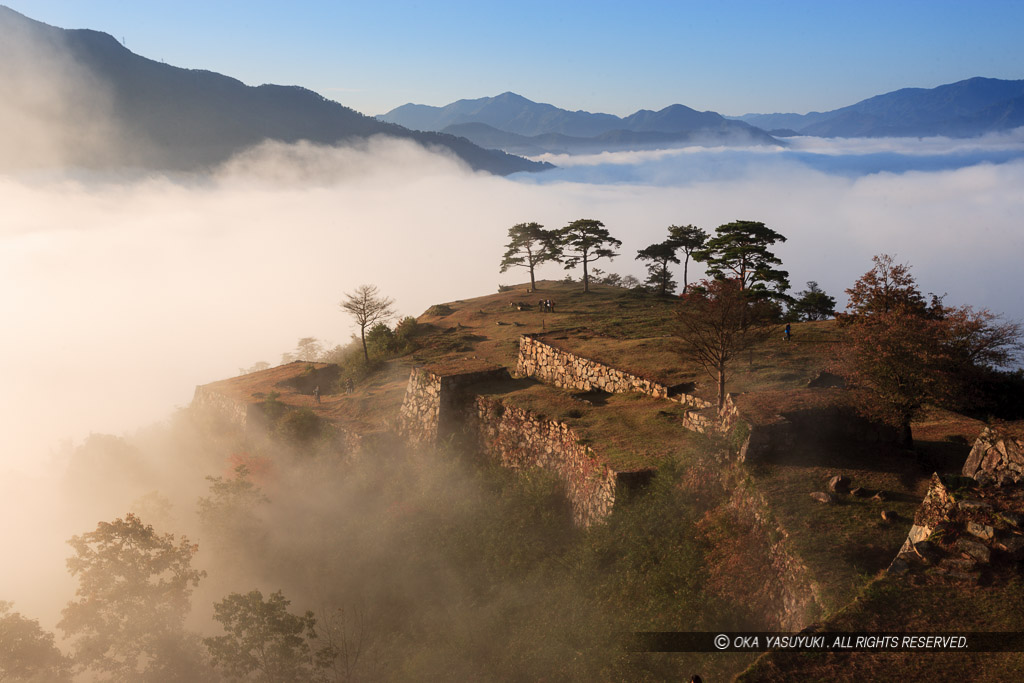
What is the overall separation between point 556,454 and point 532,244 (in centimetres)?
4184

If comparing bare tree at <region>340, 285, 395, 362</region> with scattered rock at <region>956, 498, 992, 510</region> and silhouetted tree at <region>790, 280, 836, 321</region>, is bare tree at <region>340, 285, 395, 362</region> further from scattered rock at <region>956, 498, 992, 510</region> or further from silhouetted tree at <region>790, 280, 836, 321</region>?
scattered rock at <region>956, 498, 992, 510</region>

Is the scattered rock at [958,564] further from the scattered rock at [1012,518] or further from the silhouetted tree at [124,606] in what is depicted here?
the silhouetted tree at [124,606]

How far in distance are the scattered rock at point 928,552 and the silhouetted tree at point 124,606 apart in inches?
1030

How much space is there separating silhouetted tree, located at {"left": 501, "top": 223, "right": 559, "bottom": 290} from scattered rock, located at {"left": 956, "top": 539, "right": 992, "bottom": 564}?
168 feet

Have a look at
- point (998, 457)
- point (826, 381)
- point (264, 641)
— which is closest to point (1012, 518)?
point (998, 457)

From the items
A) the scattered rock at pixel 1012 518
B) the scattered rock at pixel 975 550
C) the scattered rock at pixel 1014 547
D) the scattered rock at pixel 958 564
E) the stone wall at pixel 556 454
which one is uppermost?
the scattered rock at pixel 1012 518

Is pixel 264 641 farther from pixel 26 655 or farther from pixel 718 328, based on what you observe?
pixel 718 328

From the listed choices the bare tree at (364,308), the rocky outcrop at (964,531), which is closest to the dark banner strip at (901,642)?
the rocky outcrop at (964,531)

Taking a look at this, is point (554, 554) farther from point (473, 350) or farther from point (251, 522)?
point (473, 350)

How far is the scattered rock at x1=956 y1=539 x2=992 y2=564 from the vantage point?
1169 cm

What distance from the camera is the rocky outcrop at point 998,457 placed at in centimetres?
1372

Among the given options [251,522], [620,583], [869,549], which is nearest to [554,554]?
[620,583]

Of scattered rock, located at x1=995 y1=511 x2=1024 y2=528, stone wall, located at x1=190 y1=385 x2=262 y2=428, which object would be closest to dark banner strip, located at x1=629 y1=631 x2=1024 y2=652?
scattered rock, located at x1=995 y1=511 x2=1024 y2=528

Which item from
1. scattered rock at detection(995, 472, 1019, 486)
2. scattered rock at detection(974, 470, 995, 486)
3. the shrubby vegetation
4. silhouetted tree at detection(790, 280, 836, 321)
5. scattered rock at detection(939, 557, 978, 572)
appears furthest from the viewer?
silhouetted tree at detection(790, 280, 836, 321)
